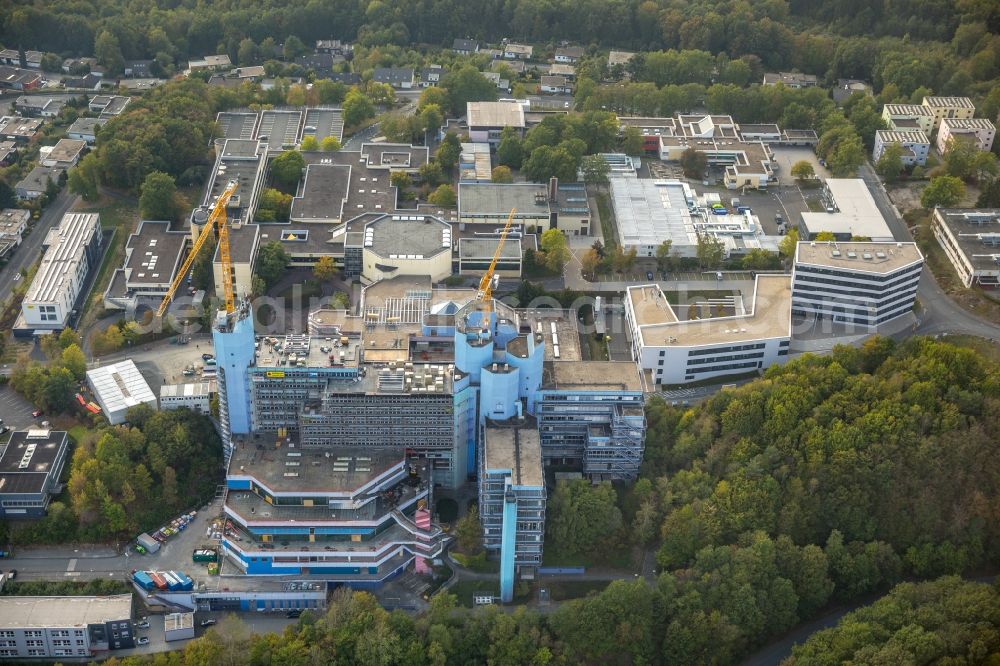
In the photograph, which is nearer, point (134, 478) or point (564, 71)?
point (134, 478)

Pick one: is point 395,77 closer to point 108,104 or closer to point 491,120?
point 491,120

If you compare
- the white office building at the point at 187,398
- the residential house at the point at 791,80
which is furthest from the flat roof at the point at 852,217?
the white office building at the point at 187,398

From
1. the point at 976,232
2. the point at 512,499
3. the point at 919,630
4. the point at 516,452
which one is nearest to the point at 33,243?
the point at 516,452

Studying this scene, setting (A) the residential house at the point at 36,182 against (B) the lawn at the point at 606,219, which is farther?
(A) the residential house at the point at 36,182

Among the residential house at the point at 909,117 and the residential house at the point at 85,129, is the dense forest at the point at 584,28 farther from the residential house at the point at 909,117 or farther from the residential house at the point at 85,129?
the residential house at the point at 85,129

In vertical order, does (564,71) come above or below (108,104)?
below

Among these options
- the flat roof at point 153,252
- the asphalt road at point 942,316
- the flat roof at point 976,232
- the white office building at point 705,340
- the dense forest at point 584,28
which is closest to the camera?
the white office building at point 705,340
